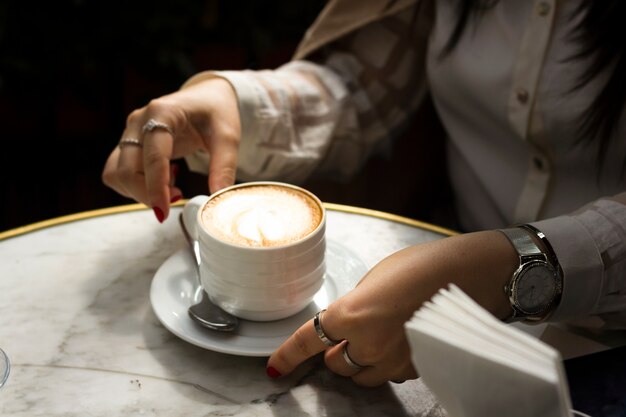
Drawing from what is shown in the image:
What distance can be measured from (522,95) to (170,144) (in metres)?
0.50

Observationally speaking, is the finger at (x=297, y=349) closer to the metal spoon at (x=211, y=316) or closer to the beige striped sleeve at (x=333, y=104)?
→ the metal spoon at (x=211, y=316)

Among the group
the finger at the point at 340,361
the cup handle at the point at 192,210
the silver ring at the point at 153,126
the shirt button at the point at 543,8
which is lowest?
the finger at the point at 340,361

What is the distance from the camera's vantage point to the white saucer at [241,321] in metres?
0.65

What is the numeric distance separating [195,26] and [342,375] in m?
1.63

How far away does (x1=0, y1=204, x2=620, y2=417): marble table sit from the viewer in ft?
2.00

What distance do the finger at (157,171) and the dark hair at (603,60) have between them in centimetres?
56

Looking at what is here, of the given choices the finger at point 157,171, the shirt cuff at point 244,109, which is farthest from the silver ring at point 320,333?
the shirt cuff at point 244,109

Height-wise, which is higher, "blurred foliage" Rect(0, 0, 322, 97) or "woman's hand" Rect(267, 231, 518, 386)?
"woman's hand" Rect(267, 231, 518, 386)

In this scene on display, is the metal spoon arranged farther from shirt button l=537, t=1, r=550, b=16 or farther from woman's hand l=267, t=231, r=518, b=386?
shirt button l=537, t=1, r=550, b=16

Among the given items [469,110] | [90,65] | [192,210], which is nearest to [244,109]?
[192,210]

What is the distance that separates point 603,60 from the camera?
856mm

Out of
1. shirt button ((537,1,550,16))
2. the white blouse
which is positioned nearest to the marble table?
the white blouse

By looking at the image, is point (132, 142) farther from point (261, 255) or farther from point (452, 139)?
point (452, 139)

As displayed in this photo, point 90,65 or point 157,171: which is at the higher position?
point 157,171
